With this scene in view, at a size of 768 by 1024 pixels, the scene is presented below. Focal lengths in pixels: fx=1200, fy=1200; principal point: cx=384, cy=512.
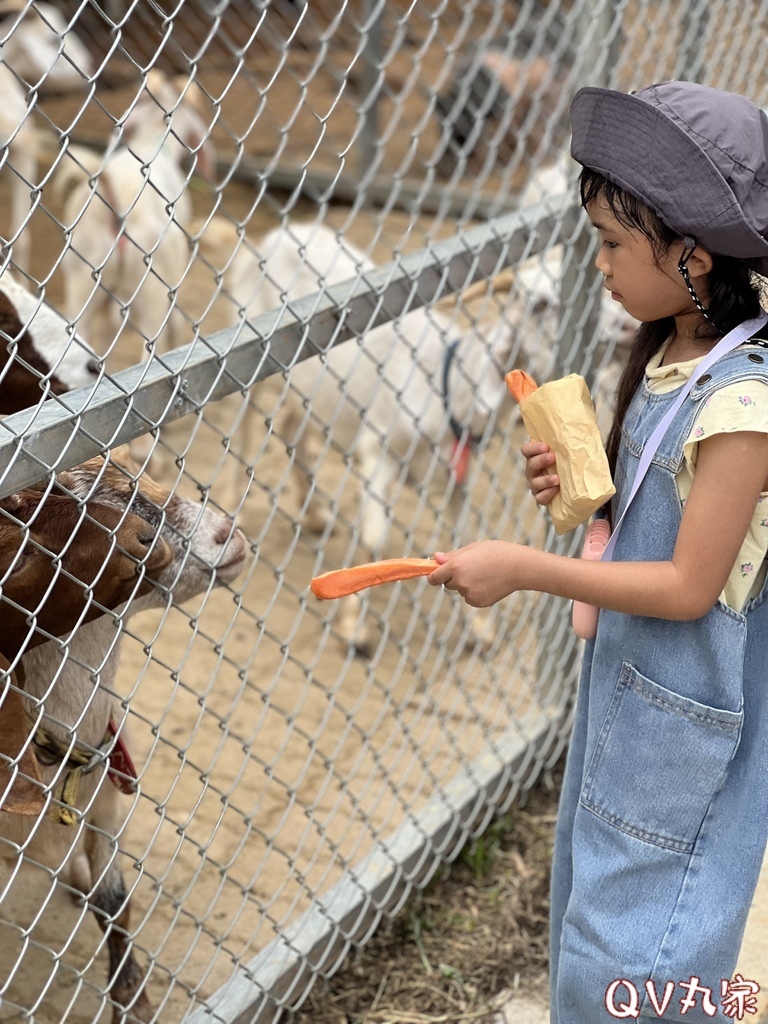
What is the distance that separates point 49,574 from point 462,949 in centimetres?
149

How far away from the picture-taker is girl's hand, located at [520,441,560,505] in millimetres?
1691

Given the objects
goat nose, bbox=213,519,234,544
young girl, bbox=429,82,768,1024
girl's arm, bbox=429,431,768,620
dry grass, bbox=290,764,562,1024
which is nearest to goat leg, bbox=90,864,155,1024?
dry grass, bbox=290,764,562,1024

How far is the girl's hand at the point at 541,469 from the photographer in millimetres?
1691

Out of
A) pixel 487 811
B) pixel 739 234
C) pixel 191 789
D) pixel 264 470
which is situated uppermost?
pixel 264 470

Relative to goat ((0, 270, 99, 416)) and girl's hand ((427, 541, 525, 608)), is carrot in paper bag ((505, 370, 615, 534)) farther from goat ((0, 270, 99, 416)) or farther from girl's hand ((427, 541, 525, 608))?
goat ((0, 270, 99, 416))

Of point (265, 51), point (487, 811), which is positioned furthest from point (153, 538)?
point (265, 51)

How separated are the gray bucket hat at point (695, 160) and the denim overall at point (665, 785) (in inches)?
9.8

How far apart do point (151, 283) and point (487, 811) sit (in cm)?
270

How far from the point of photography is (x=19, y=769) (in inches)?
63.2

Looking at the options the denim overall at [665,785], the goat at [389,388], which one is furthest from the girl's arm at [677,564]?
the goat at [389,388]

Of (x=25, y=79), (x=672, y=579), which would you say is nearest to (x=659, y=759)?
(x=672, y=579)

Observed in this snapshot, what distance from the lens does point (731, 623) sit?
162 cm

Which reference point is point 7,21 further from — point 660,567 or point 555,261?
point 660,567

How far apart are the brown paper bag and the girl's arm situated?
113 mm
